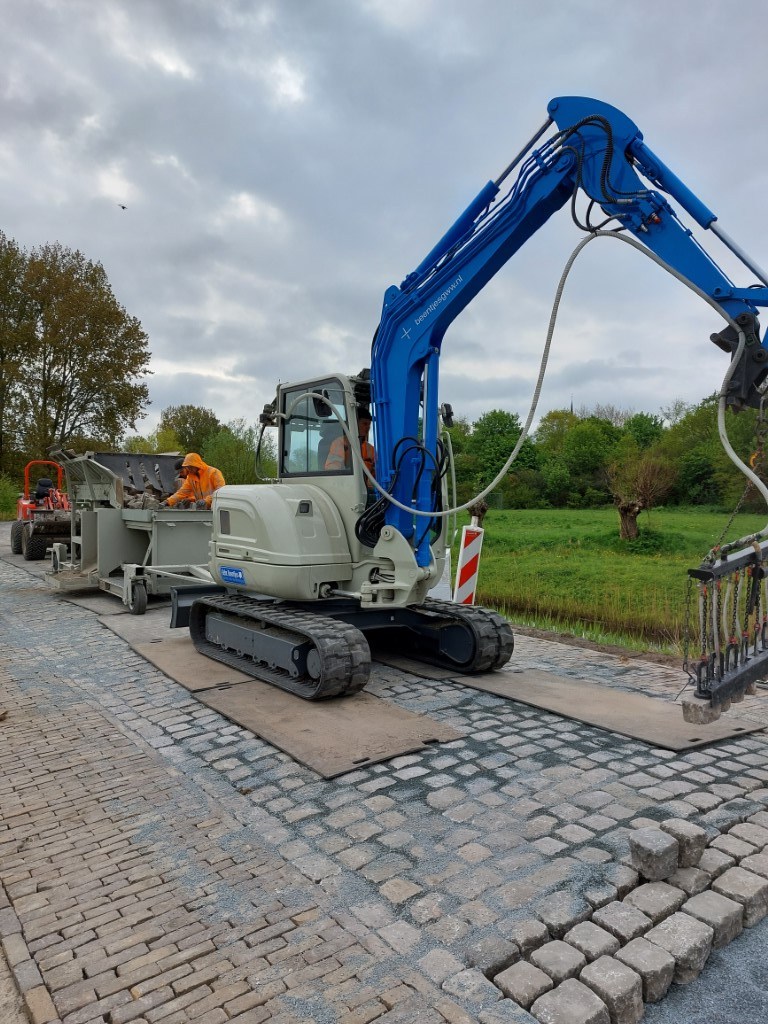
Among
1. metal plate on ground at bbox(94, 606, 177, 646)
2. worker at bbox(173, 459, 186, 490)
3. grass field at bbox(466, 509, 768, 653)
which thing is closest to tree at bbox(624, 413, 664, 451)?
grass field at bbox(466, 509, 768, 653)

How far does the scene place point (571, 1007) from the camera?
2271 millimetres

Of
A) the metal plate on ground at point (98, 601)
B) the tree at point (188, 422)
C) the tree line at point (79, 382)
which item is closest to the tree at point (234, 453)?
the tree line at point (79, 382)

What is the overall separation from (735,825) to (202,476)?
910 cm

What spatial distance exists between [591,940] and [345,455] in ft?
14.8

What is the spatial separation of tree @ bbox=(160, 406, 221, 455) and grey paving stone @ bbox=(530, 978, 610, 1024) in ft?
201

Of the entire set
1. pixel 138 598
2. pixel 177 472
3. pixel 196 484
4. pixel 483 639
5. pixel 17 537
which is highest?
pixel 177 472

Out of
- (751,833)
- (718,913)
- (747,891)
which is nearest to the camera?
(718,913)

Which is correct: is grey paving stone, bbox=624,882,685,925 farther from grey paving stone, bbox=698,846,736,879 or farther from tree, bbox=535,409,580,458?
tree, bbox=535,409,580,458

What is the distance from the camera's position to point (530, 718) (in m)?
5.19

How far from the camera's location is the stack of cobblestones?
233cm

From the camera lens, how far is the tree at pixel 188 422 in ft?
202

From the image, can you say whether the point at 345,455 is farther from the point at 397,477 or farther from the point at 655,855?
the point at 655,855

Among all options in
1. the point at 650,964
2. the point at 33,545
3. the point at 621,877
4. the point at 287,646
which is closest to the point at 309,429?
the point at 287,646

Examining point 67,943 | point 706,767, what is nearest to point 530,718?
point 706,767
